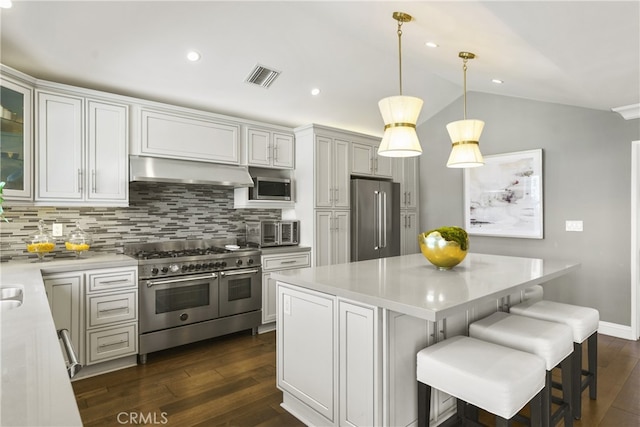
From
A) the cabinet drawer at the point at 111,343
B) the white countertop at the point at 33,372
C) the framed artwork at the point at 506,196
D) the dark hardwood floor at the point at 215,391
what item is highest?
the framed artwork at the point at 506,196

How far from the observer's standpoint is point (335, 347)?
6.61 feet

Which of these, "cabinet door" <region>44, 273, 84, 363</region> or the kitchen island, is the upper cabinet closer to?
"cabinet door" <region>44, 273, 84, 363</region>

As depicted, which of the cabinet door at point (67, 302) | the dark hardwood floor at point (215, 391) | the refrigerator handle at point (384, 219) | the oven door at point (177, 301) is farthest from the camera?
the refrigerator handle at point (384, 219)

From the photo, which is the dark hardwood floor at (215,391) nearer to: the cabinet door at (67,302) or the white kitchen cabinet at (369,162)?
the cabinet door at (67,302)

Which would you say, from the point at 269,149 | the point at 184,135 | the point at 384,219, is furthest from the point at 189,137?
the point at 384,219

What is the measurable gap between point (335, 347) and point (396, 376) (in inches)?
14.0

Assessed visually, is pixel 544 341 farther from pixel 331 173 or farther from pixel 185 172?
pixel 185 172

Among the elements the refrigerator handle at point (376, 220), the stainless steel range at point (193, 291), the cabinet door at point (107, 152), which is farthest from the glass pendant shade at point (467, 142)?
the cabinet door at point (107, 152)

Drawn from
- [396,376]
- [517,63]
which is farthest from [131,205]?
[517,63]

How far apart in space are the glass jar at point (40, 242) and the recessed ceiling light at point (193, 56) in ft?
6.24

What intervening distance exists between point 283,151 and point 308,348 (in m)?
2.65

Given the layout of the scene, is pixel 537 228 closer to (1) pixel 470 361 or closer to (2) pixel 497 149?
(2) pixel 497 149

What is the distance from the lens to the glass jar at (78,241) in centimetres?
310

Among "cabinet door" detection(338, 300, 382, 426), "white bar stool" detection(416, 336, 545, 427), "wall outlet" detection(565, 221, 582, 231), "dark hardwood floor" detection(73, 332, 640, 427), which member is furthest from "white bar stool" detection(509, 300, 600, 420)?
"wall outlet" detection(565, 221, 582, 231)
